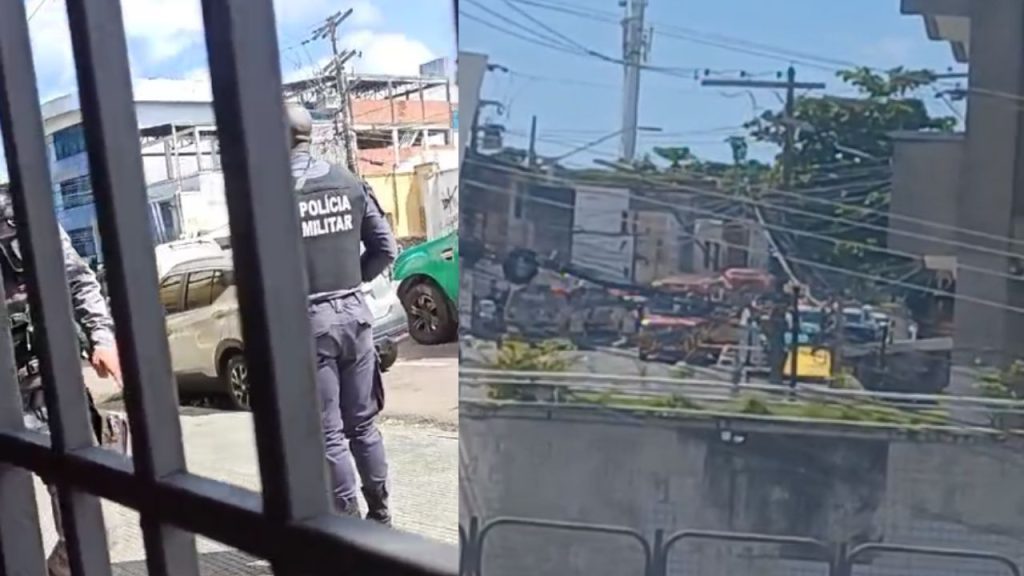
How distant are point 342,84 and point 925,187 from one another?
1498 millimetres

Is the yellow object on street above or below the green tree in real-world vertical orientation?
below

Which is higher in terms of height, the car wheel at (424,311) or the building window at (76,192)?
the building window at (76,192)

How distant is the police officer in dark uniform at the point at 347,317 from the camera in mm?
2514

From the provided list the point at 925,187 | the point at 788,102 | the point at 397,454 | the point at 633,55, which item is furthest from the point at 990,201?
the point at 397,454

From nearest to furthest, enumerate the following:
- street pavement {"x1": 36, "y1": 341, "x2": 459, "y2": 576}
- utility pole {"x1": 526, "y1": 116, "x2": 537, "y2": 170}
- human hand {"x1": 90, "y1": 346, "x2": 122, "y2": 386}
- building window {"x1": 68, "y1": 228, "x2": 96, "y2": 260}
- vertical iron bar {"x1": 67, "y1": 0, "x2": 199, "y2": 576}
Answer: utility pole {"x1": 526, "y1": 116, "x2": 537, "y2": 170}, vertical iron bar {"x1": 67, "y1": 0, "x2": 199, "y2": 576}, building window {"x1": 68, "y1": 228, "x2": 96, "y2": 260}, street pavement {"x1": 36, "y1": 341, "x2": 459, "y2": 576}, human hand {"x1": 90, "y1": 346, "x2": 122, "y2": 386}

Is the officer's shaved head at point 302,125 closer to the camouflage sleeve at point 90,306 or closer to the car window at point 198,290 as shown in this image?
the car window at point 198,290

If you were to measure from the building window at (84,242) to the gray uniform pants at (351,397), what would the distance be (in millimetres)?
682

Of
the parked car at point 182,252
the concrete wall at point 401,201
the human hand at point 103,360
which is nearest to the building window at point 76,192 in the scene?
the parked car at point 182,252

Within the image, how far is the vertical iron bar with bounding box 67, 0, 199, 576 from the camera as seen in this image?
139 centimetres

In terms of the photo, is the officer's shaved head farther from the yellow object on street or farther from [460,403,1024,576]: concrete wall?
the yellow object on street

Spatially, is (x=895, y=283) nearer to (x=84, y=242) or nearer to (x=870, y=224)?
(x=870, y=224)

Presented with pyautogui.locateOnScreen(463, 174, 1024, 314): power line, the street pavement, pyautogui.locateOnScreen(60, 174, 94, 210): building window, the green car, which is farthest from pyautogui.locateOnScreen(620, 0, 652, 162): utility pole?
the green car

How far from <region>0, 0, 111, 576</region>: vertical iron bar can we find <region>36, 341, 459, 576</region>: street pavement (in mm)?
71

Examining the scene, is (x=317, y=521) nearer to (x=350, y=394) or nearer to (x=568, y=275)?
(x=568, y=275)
